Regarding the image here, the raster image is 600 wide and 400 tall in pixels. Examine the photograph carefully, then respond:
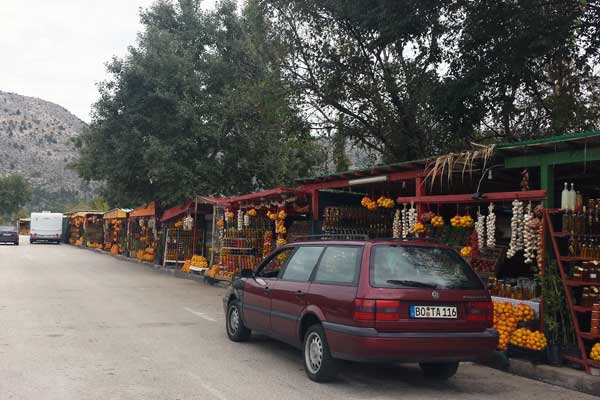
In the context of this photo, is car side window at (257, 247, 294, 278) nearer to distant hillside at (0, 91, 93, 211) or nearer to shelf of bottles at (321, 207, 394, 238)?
shelf of bottles at (321, 207, 394, 238)

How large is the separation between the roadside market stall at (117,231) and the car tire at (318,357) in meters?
28.8

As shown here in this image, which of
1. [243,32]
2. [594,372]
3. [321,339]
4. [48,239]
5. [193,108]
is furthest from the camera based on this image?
[48,239]

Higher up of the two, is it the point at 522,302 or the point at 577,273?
the point at 577,273

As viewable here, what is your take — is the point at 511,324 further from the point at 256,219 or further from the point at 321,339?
the point at 256,219

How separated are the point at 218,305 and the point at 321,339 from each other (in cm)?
777

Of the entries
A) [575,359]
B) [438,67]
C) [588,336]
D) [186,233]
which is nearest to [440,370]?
[575,359]

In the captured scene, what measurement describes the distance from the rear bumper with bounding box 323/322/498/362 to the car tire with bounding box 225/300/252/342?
9.20 ft

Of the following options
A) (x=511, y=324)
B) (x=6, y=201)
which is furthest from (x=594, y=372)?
(x=6, y=201)

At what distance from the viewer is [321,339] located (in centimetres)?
655

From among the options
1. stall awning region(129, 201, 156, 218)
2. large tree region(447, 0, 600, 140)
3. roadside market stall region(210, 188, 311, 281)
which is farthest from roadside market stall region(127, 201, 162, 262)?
large tree region(447, 0, 600, 140)

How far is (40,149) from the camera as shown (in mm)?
114188

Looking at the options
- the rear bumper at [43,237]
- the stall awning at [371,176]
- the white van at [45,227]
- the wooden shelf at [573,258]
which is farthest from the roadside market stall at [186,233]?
the rear bumper at [43,237]

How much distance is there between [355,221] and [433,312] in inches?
317

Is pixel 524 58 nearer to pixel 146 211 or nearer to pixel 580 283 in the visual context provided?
pixel 580 283
